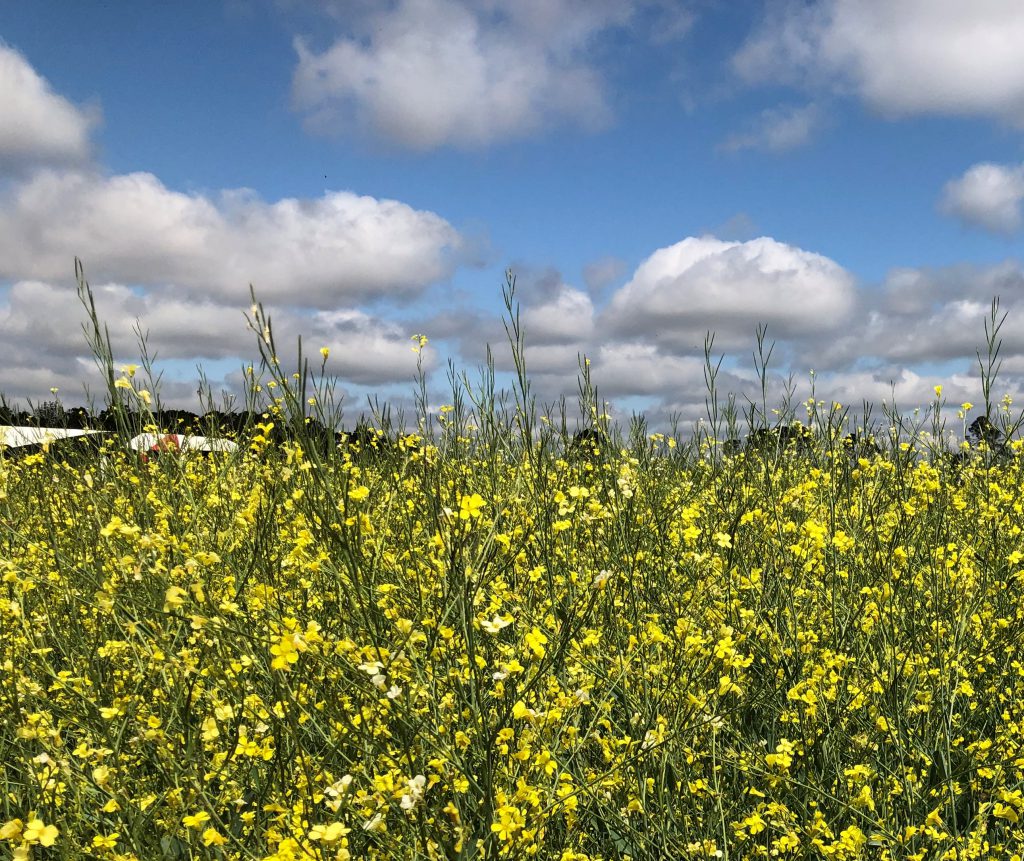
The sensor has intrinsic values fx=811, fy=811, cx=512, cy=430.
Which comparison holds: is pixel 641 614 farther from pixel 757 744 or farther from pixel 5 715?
pixel 5 715

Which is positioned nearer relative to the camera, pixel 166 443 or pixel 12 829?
pixel 12 829

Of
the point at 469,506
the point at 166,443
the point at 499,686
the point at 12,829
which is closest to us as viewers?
the point at 12,829

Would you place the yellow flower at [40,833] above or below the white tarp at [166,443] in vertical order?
below

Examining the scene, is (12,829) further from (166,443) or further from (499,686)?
(166,443)

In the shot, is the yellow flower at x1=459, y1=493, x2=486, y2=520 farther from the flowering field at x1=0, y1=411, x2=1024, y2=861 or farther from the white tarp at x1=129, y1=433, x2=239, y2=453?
the white tarp at x1=129, y1=433, x2=239, y2=453

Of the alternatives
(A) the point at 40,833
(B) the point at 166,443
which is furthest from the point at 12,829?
(B) the point at 166,443

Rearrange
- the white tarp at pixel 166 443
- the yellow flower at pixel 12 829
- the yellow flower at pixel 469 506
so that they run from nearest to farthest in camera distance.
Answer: the yellow flower at pixel 12 829, the yellow flower at pixel 469 506, the white tarp at pixel 166 443

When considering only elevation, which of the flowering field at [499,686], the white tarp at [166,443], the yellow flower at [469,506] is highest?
the white tarp at [166,443]

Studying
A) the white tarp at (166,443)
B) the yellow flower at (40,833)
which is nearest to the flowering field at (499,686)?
the yellow flower at (40,833)

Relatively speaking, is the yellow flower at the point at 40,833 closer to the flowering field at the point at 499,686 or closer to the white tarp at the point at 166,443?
the flowering field at the point at 499,686

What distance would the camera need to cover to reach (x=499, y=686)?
1.83 metres

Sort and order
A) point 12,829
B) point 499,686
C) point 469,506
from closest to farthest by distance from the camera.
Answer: point 12,829 < point 469,506 < point 499,686

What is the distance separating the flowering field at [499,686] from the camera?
1.61 metres

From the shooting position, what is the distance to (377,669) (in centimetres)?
137
